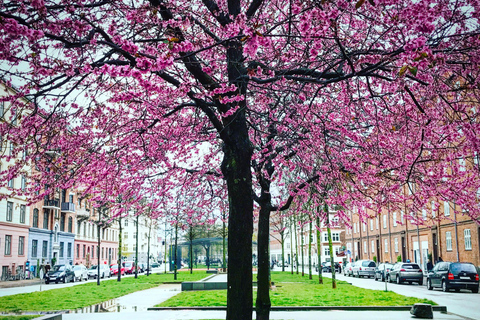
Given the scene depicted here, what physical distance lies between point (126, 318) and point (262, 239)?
458 centimetres

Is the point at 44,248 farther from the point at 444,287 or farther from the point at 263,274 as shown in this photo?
the point at 263,274

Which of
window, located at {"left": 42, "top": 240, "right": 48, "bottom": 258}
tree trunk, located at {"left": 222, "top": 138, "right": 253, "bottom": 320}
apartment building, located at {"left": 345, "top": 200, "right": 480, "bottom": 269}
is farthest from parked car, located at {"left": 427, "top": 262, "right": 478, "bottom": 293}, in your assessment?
window, located at {"left": 42, "top": 240, "right": 48, "bottom": 258}

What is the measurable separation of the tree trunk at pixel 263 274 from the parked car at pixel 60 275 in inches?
1077

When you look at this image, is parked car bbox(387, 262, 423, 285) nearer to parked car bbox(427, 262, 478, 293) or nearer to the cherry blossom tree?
parked car bbox(427, 262, 478, 293)

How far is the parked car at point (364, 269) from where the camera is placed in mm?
40625

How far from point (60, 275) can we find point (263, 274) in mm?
28295

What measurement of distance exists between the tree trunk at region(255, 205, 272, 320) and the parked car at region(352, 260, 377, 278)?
1209 inches

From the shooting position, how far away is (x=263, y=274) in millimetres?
11930

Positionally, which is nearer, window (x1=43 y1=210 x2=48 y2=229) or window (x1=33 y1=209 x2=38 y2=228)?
window (x1=33 y1=209 x2=38 y2=228)

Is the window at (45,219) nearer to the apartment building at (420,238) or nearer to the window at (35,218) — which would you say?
the window at (35,218)

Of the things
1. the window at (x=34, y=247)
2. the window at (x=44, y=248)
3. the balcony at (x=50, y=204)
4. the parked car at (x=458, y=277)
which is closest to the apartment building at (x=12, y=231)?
the window at (x=34, y=247)

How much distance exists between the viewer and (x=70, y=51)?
27.8 ft

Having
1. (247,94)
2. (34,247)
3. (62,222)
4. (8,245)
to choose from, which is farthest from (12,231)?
(247,94)

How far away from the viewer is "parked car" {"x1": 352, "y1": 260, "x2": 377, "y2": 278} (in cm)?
4062
